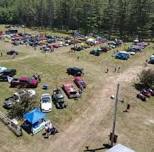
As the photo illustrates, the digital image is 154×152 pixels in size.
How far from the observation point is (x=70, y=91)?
62.4 metres

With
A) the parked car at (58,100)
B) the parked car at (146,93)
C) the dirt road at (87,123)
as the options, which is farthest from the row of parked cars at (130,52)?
the parked car at (58,100)

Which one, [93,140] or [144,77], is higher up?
[144,77]

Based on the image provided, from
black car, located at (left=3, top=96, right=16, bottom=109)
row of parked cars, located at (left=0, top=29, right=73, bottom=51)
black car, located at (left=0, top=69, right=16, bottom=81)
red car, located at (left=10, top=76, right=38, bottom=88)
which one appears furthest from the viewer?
row of parked cars, located at (left=0, top=29, right=73, bottom=51)

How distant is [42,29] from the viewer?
147000 mm

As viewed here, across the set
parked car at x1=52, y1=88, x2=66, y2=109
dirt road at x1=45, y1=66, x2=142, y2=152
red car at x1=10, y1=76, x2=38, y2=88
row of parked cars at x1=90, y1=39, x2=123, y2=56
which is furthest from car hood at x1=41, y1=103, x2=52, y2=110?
row of parked cars at x1=90, y1=39, x2=123, y2=56

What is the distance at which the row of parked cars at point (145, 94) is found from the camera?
6494cm

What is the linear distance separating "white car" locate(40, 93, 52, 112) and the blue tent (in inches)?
108

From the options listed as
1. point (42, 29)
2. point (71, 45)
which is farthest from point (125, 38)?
point (42, 29)

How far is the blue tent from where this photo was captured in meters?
50.9

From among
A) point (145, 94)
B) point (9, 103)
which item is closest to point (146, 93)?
point (145, 94)

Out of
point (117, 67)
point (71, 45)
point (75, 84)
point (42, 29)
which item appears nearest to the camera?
point (75, 84)

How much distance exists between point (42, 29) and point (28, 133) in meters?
102

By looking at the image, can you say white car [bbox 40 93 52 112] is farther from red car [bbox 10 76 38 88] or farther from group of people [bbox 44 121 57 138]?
red car [bbox 10 76 38 88]

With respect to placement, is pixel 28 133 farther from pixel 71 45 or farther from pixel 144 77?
pixel 71 45
